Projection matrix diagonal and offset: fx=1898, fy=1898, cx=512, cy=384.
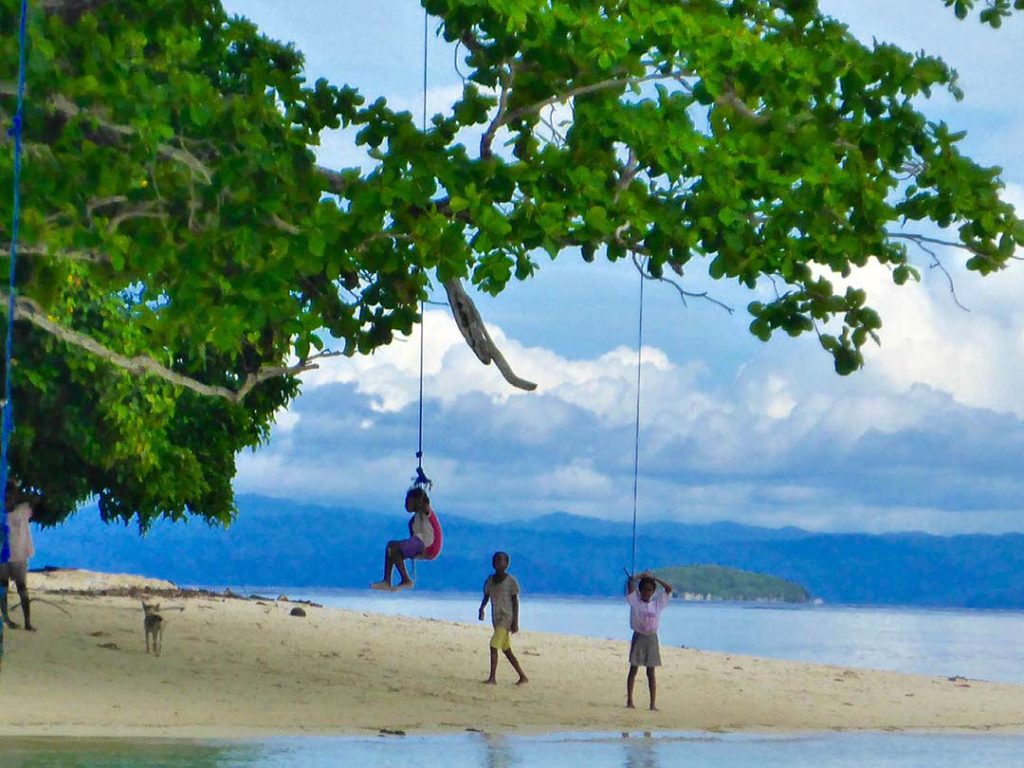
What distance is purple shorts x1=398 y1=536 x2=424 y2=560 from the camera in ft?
57.5

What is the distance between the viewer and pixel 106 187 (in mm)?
15594

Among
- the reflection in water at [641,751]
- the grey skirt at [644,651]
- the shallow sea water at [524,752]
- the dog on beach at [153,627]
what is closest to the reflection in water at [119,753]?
the shallow sea water at [524,752]

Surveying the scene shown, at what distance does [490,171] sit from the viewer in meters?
15.2

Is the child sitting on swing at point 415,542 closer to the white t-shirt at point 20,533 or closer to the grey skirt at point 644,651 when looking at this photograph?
the grey skirt at point 644,651

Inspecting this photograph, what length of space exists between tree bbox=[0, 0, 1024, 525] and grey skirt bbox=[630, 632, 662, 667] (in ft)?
20.0

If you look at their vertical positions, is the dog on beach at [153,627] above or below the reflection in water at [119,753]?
above

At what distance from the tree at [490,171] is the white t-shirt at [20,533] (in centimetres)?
573

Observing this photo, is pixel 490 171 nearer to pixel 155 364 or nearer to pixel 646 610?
pixel 155 364

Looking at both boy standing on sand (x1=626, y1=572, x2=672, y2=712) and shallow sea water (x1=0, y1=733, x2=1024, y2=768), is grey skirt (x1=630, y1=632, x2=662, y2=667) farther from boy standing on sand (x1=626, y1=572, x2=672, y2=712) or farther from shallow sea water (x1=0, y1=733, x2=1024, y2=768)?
shallow sea water (x1=0, y1=733, x2=1024, y2=768)

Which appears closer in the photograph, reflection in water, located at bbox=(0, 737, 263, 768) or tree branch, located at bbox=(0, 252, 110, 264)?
reflection in water, located at bbox=(0, 737, 263, 768)

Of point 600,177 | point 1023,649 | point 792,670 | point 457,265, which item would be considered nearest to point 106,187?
point 457,265

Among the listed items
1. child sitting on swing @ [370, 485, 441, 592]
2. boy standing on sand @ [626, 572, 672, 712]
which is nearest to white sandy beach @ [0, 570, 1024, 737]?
boy standing on sand @ [626, 572, 672, 712]

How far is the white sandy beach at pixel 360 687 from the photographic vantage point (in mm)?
20438

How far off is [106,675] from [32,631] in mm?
2902
